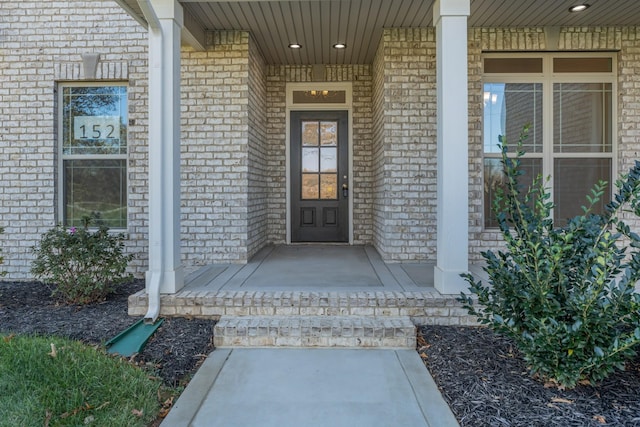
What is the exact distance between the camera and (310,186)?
22.1 ft

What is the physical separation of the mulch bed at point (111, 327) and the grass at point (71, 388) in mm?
243

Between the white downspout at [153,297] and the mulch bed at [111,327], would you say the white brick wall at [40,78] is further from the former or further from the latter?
the white downspout at [153,297]

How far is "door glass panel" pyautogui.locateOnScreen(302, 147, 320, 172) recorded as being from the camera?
265 inches

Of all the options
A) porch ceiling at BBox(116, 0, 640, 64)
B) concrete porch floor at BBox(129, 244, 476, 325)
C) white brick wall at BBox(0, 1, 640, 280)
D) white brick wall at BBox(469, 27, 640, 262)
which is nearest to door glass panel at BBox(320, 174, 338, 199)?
white brick wall at BBox(0, 1, 640, 280)

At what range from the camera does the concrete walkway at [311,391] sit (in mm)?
2234

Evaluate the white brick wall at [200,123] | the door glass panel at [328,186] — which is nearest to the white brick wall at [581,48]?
the white brick wall at [200,123]

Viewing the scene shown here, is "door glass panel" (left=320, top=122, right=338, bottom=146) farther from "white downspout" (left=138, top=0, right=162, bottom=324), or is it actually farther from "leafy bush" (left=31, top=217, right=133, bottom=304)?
"leafy bush" (left=31, top=217, right=133, bottom=304)

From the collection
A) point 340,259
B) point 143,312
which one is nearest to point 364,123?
point 340,259

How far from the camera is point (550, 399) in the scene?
2297 mm

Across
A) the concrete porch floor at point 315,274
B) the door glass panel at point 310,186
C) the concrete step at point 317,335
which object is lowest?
the concrete step at point 317,335

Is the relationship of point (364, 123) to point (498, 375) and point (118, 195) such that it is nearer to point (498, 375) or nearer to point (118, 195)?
point (118, 195)

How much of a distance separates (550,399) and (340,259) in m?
3.23

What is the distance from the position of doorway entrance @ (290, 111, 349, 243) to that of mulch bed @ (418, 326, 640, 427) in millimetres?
3822

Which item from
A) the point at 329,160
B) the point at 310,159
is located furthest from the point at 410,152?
the point at 310,159
